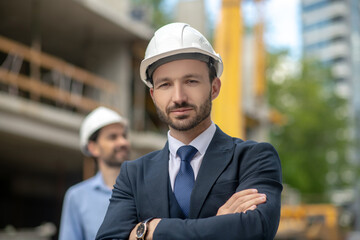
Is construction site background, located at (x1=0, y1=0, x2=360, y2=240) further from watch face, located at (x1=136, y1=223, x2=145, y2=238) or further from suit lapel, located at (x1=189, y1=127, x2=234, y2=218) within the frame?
watch face, located at (x1=136, y1=223, x2=145, y2=238)

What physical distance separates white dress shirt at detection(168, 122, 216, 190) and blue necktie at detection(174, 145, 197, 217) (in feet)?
0.06

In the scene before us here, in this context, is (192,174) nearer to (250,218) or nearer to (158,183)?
(158,183)

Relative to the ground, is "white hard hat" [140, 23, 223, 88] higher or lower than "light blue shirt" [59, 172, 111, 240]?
higher

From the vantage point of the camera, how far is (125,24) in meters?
16.4

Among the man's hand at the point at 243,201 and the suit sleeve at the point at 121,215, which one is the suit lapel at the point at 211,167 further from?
the suit sleeve at the point at 121,215

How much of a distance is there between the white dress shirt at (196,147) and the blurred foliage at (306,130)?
37.7 m

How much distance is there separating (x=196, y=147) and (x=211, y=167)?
13cm

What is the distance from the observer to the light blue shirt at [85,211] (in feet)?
13.0

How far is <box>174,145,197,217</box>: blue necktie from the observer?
221 cm

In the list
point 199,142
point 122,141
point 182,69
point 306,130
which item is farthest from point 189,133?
point 306,130

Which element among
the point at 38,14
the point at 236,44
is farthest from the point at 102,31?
the point at 236,44

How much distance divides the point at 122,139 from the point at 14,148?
11.8 meters

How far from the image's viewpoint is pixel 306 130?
40.2 meters

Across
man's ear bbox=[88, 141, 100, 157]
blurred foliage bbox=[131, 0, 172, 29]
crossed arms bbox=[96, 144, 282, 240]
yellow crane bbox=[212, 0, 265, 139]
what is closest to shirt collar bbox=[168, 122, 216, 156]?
crossed arms bbox=[96, 144, 282, 240]
